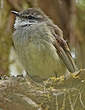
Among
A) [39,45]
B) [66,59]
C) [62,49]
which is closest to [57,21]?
[62,49]

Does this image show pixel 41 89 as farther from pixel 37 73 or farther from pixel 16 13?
pixel 16 13

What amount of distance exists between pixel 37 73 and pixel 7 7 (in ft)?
5.20

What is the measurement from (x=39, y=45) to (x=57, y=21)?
1389 mm

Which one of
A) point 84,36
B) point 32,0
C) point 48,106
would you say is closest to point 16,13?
point 32,0

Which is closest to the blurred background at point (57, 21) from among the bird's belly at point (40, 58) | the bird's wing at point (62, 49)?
the bird's wing at point (62, 49)

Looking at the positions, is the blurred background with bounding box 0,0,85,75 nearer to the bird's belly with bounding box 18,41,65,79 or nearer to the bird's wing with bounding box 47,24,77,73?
the bird's wing with bounding box 47,24,77,73

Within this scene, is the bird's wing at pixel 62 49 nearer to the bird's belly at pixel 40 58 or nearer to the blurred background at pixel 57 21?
the bird's belly at pixel 40 58

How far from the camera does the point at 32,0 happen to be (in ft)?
29.7

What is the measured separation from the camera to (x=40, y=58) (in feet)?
25.8

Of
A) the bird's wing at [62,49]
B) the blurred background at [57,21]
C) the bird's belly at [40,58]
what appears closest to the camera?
the bird's belly at [40,58]

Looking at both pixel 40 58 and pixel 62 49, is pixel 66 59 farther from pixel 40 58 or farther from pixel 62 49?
pixel 40 58

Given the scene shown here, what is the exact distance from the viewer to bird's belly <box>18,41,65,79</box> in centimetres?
783

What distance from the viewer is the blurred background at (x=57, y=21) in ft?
28.9

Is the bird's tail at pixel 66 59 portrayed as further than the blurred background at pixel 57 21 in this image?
No
